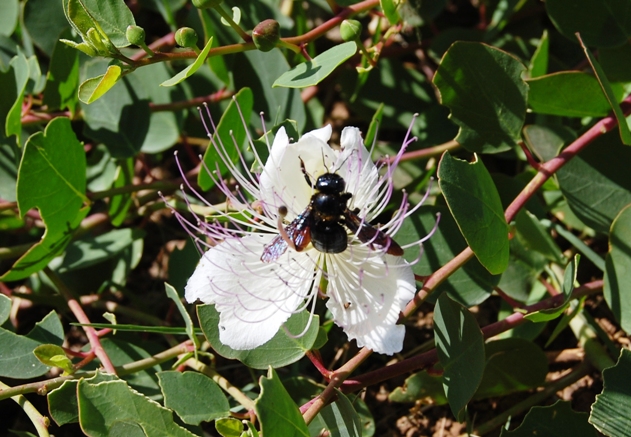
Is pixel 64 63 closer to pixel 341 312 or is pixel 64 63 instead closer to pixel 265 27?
pixel 265 27

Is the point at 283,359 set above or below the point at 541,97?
below

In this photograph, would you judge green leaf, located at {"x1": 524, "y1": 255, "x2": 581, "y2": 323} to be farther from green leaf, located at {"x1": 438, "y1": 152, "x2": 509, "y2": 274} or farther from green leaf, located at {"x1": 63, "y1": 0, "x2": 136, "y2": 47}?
green leaf, located at {"x1": 63, "y1": 0, "x2": 136, "y2": 47}

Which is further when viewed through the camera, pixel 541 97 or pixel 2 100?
pixel 2 100

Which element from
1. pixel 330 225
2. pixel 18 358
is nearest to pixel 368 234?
pixel 330 225

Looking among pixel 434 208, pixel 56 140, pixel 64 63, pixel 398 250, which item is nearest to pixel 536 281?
pixel 434 208

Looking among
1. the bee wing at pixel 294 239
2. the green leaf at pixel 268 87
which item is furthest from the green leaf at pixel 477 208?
the green leaf at pixel 268 87

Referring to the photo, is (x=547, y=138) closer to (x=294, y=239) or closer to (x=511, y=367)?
(x=511, y=367)

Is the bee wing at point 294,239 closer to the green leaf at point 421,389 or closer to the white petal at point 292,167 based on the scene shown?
the white petal at point 292,167

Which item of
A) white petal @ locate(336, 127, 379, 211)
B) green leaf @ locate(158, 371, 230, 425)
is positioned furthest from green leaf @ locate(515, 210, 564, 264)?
green leaf @ locate(158, 371, 230, 425)
